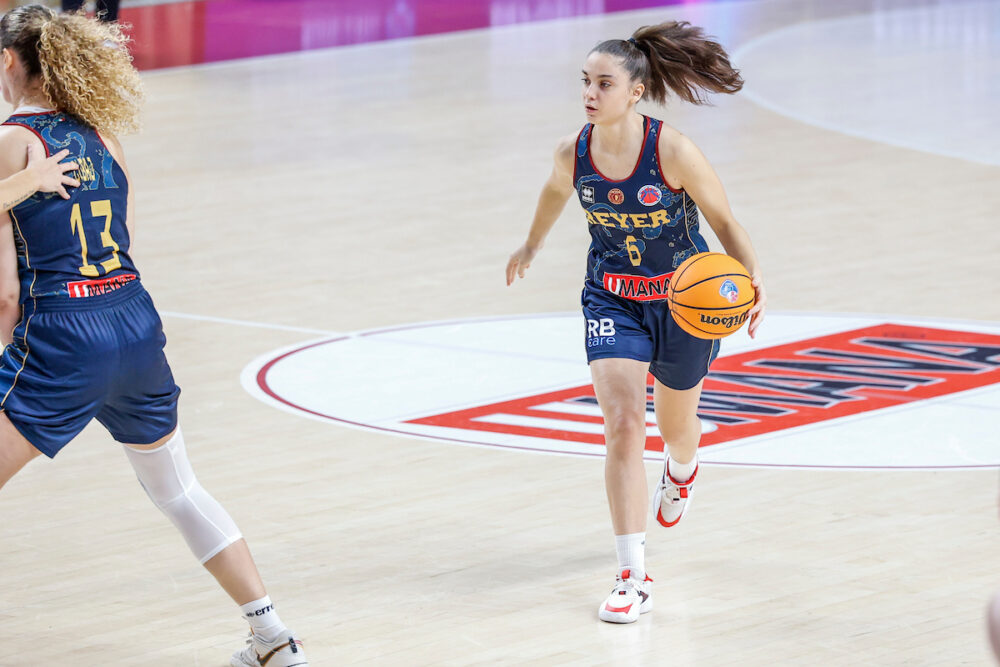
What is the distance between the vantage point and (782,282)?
1006 cm

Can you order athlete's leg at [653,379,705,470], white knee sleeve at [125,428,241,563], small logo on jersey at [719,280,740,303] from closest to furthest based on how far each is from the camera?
1. white knee sleeve at [125,428,241,563]
2. small logo on jersey at [719,280,740,303]
3. athlete's leg at [653,379,705,470]

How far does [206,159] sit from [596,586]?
9580 millimetres

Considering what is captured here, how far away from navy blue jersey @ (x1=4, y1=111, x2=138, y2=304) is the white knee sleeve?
510mm

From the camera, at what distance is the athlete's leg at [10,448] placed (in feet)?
15.0

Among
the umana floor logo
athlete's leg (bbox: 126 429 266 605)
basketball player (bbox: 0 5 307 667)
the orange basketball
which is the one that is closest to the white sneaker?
athlete's leg (bbox: 126 429 266 605)

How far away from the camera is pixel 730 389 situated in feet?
26.2

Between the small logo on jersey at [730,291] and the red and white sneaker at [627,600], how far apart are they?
91 cm

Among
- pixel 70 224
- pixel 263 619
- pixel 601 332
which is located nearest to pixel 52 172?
pixel 70 224

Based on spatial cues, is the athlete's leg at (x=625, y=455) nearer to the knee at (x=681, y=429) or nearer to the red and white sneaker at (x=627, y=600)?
the red and white sneaker at (x=627, y=600)

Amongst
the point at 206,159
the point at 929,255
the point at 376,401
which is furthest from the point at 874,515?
the point at 206,159

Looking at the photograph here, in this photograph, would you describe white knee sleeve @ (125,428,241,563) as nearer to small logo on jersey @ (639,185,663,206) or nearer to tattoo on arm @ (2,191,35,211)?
tattoo on arm @ (2,191,35,211)

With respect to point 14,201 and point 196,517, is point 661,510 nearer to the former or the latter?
point 196,517

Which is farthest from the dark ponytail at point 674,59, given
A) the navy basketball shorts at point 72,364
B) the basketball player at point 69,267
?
the navy basketball shorts at point 72,364

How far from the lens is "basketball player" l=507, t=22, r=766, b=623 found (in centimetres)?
549
